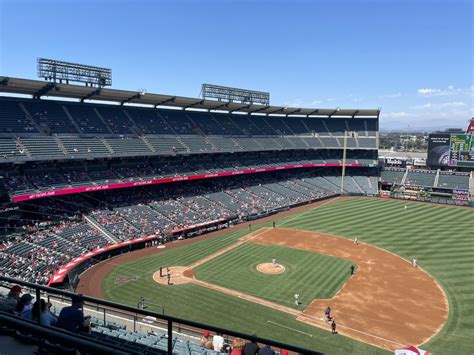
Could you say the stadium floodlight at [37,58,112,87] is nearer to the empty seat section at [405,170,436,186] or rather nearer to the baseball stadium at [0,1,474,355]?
the baseball stadium at [0,1,474,355]

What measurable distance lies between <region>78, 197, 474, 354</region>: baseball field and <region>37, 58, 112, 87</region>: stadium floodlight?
87.1ft

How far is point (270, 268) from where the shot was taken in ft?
110

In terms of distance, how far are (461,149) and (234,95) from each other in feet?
156

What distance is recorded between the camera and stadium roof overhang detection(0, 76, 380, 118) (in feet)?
139

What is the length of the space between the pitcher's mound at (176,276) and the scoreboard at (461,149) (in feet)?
211

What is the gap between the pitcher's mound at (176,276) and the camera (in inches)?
1200

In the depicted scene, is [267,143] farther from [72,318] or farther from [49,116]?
[72,318]

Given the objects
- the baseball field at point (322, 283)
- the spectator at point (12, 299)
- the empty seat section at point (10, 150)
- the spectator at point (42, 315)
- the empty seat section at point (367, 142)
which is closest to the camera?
the spectator at point (42, 315)

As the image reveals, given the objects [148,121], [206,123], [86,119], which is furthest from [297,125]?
[86,119]

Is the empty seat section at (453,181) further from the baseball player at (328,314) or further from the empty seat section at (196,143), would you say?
the baseball player at (328,314)

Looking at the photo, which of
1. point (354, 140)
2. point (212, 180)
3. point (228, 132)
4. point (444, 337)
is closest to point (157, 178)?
point (212, 180)

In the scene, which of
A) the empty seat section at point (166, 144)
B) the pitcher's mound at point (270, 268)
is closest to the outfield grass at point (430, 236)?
the pitcher's mound at point (270, 268)

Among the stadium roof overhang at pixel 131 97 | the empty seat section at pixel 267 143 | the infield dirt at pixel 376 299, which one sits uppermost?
the stadium roof overhang at pixel 131 97

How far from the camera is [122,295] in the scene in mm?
27797
